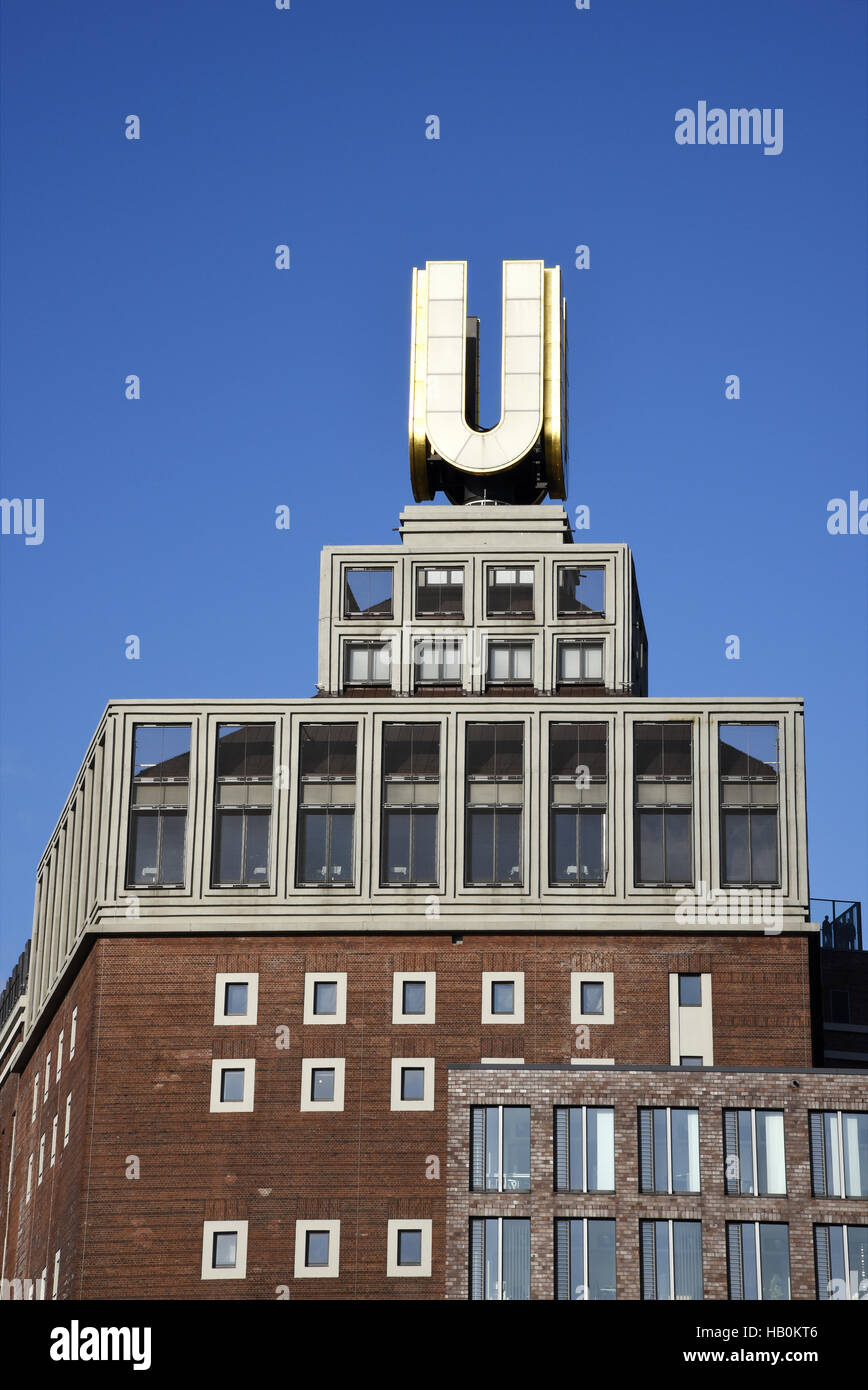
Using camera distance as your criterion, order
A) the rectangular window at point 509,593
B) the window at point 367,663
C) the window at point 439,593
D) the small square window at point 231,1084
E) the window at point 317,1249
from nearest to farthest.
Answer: the window at point 317,1249 < the small square window at point 231,1084 < the window at point 367,663 < the rectangular window at point 509,593 < the window at point 439,593

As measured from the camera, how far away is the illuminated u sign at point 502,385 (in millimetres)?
107375

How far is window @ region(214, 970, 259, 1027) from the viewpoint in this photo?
3440 inches

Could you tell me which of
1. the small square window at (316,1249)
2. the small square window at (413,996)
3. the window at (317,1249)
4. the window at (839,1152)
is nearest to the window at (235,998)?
the small square window at (413,996)

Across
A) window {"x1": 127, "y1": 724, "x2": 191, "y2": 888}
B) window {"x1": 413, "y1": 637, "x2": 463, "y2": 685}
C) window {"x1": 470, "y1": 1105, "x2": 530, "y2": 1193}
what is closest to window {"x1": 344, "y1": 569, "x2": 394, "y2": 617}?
window {"x1": 413, "y1": 637, "x2": 463, "y2": 685}

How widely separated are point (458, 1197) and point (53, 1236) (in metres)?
24.3

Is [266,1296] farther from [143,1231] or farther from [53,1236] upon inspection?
[53,1236]

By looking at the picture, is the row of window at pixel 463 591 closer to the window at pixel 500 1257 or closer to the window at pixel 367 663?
the window at pixel 367 663

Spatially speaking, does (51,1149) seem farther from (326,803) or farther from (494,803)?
(494,803)

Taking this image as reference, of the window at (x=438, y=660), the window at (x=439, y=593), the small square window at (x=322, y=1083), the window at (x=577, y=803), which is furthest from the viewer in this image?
the window at (x=439, y=593)

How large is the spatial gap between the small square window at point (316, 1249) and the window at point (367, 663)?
27.3m

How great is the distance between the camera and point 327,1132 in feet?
279

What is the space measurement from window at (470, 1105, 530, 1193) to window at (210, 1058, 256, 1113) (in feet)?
44.4

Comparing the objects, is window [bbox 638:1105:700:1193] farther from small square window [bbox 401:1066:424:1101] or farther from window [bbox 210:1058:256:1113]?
window [bbox 210:1058:256:1113]
